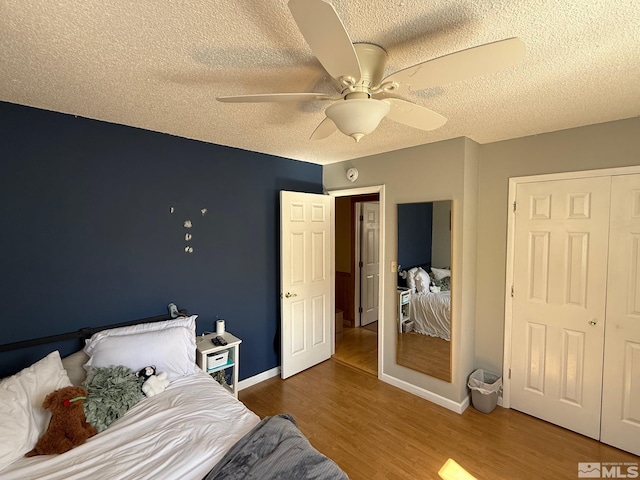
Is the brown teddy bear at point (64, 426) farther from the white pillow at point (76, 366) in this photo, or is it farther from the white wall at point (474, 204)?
the white wall at point (474, 204)

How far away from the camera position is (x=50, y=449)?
56.2 inches

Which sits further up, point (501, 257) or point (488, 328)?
point (501, 257)

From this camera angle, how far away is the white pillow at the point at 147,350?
1975mm

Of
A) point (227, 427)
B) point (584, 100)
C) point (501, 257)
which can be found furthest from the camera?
point (501, 257)

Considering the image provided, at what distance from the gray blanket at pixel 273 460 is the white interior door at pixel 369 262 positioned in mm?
3098

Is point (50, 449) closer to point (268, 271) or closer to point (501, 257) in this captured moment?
point (268, 271)

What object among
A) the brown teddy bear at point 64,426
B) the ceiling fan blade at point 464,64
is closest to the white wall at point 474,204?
the ceiling fan blade at point 464,64

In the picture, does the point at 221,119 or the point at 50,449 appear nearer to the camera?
the point at 50,449

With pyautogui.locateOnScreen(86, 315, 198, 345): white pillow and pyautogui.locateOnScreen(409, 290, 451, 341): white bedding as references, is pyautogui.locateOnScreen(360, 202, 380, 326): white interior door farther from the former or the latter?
pyautogui.locateOnScreen(86, 315, 198, 345): white pillow

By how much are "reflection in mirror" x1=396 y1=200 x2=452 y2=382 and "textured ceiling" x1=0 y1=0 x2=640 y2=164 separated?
92cm

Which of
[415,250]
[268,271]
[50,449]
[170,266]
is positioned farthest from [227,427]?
[415,250]

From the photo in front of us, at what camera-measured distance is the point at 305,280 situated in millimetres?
3436

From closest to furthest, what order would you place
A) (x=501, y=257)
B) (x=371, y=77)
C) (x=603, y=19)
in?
(x=603, y=19) < (x=371, y=77) < (x=501, y=257)

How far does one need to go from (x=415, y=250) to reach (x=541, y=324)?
3.96ft
